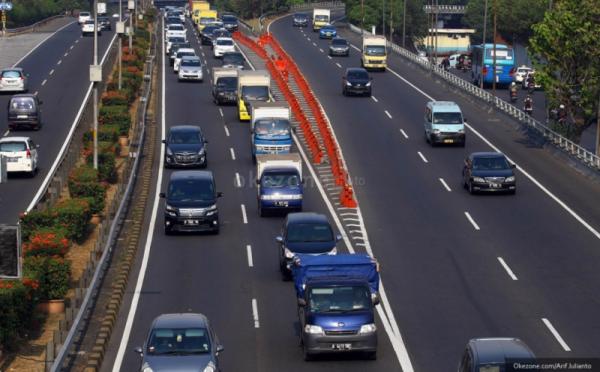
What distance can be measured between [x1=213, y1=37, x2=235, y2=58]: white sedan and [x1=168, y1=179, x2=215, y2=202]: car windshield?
2146 inches

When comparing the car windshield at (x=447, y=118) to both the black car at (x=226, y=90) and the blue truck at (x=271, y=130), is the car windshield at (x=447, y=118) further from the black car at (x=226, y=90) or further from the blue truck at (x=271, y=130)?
the black car at (x=226, y=90)

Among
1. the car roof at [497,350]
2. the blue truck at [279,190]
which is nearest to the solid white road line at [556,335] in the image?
the car roof at [497,350]

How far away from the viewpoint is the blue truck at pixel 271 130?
55938 mm

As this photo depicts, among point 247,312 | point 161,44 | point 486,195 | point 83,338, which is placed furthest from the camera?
point 161,44

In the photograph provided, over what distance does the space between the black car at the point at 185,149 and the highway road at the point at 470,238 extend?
6921 millimetres

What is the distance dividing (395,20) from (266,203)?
432 feet

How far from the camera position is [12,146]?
5188 cm

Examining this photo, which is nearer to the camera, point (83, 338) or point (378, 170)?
point (83, 338)

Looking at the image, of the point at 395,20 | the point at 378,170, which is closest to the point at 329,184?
the point at 378,170

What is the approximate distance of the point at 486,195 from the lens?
4984 cm

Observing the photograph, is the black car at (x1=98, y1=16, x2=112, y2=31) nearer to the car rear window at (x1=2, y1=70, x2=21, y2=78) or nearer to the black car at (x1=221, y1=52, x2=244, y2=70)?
the black car at (x1=221, y1=52, x2=244, y2=70)

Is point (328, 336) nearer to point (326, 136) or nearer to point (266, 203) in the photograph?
point (266, 203)

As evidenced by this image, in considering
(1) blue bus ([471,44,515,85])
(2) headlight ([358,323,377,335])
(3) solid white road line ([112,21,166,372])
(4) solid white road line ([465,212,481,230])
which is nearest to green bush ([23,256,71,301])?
(3) solid white road line ([112,21,166,372])

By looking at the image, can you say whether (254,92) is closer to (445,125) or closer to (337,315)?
(445,125)
